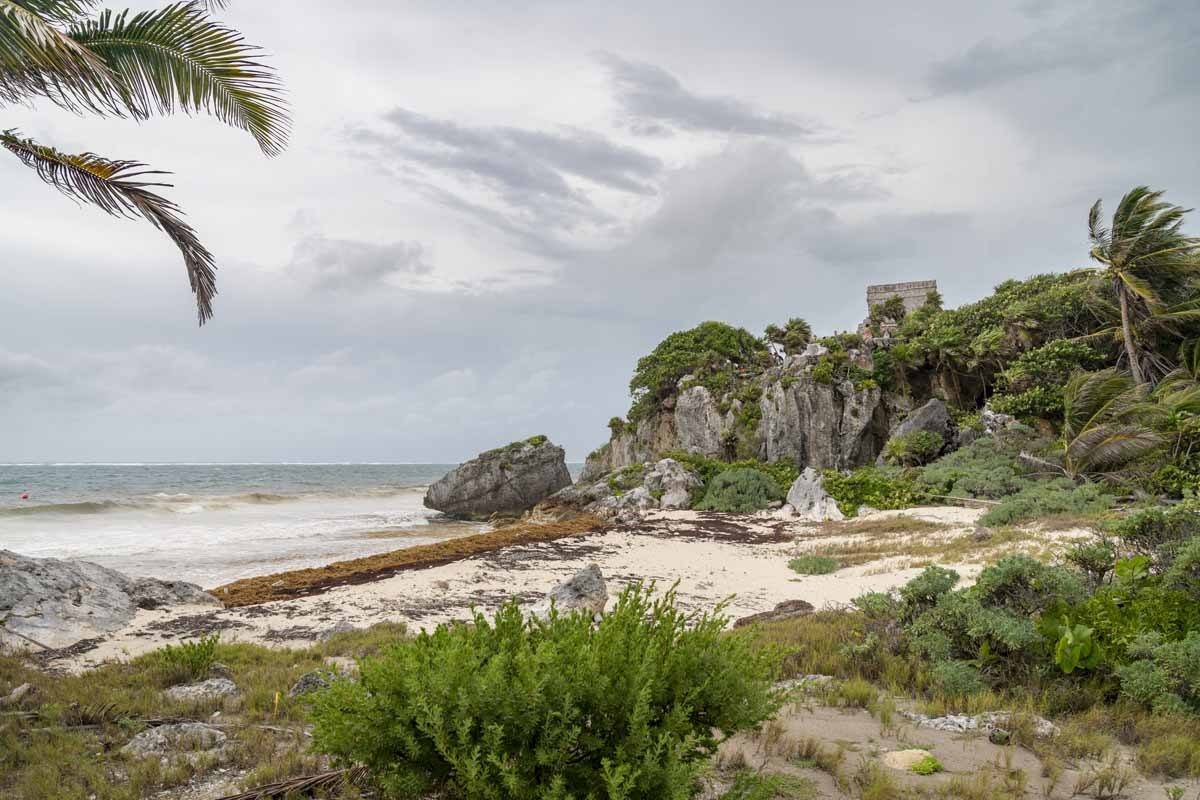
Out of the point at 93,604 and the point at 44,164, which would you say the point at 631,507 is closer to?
the point at 93,604

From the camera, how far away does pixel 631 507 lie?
92.1 ft

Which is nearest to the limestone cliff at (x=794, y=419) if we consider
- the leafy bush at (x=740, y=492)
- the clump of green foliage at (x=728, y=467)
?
the clump of green foliage at (x=728, y=467)

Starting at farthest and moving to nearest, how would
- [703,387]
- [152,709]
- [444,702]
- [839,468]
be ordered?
[703,387] < [839,468] < [152,709] < [444,702]

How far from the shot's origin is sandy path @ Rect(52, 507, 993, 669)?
32.8 ft

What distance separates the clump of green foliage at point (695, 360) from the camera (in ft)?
133

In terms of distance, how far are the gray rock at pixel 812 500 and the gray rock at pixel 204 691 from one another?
801 inches

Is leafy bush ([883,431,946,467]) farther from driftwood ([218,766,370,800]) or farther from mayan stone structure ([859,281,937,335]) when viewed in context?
driftwood ([218,766,370,800])

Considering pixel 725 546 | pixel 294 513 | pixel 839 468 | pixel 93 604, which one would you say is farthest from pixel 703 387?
pixel 93 604

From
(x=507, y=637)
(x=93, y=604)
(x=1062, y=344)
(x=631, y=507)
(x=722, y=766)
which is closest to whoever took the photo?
(x=507, y=637)

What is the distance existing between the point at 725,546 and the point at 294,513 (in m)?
26.6

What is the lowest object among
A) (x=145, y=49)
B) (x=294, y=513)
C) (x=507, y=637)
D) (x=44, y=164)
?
(x=294, y=513)

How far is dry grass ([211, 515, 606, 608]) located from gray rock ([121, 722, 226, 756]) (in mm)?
7724

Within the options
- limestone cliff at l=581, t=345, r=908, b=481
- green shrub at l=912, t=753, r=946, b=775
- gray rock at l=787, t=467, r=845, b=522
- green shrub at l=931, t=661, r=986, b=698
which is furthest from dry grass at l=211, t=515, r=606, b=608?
limestone cliff at l=581, t=345, r=908, b=481

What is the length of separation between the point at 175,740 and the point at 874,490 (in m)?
23.5
